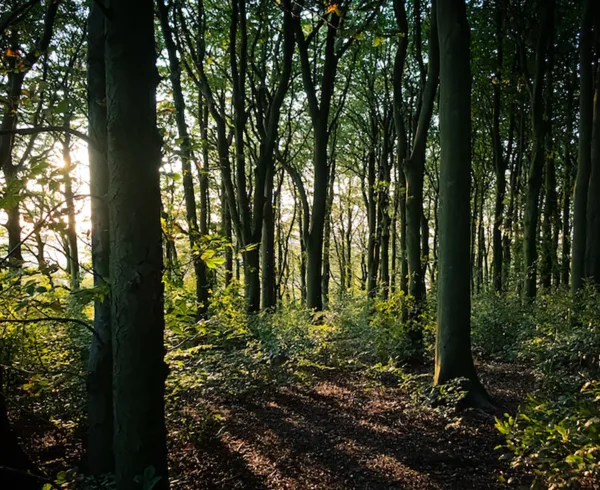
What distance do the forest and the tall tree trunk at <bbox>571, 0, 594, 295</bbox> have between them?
5 centimetres

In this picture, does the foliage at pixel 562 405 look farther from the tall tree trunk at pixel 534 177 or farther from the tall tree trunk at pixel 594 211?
the tall tree trunk at pixel 534 177

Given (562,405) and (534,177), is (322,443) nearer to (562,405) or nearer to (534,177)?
(562,405)

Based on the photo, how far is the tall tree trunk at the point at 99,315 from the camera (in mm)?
2969

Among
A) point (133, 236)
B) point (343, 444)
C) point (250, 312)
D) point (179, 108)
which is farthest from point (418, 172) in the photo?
point (133, 236)

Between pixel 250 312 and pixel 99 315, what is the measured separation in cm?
718

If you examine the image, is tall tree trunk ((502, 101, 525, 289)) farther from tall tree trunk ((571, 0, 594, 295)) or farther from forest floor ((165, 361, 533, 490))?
forest floor ((165, 361, 533, 490))

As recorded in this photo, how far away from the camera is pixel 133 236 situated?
2.11 meters

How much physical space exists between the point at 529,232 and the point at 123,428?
462 inches

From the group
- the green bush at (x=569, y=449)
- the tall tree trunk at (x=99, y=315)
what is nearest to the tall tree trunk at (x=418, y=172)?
the green bush at (x=569, y=449)

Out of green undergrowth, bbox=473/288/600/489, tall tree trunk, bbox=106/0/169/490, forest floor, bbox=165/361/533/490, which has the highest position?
tall tree trunk, bbox=106/0/169/490

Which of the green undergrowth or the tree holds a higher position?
the tree

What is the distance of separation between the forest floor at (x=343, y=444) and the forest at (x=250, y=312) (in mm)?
30

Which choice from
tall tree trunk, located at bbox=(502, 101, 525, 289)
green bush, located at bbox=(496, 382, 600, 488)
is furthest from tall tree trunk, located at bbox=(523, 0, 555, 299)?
green bush, located at bbox=(496, 382, 600, 488)

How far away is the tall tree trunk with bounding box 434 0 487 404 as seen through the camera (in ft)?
18.1
